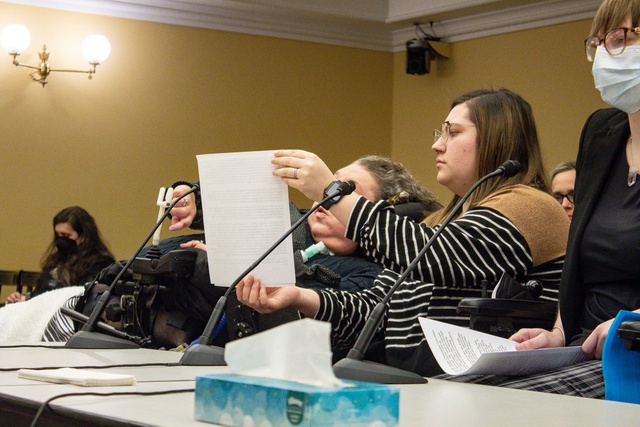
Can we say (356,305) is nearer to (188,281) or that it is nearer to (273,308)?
(273,308)

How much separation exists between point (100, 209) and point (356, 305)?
4.74 meters

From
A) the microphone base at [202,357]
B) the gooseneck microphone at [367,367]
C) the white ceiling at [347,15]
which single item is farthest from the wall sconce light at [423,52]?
the gooseneck microphone at [367,367]

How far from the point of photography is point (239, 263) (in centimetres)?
216

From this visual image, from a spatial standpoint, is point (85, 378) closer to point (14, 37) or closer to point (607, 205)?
point (607, 205)

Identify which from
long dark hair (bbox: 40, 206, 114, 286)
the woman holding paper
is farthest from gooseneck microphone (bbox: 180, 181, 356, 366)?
long dark hair (bbox: 40, 206, 114, 286)

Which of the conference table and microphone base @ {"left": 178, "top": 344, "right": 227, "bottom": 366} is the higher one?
the conference table

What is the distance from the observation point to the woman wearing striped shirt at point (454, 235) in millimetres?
2189

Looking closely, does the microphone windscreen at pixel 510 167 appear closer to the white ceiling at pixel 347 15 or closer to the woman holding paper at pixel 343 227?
the woman holding paper at pixel 343 227

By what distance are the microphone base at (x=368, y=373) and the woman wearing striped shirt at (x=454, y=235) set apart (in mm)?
517

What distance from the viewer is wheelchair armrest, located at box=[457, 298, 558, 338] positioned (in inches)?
84.9

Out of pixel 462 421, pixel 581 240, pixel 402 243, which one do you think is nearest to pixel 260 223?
pixel 402 243

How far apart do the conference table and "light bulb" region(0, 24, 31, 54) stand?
5222 millimetres

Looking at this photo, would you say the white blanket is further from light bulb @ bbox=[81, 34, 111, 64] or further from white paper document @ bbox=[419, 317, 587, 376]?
light bulb @ bbox=[81, 34, 111, 64]

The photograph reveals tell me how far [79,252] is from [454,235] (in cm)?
430
